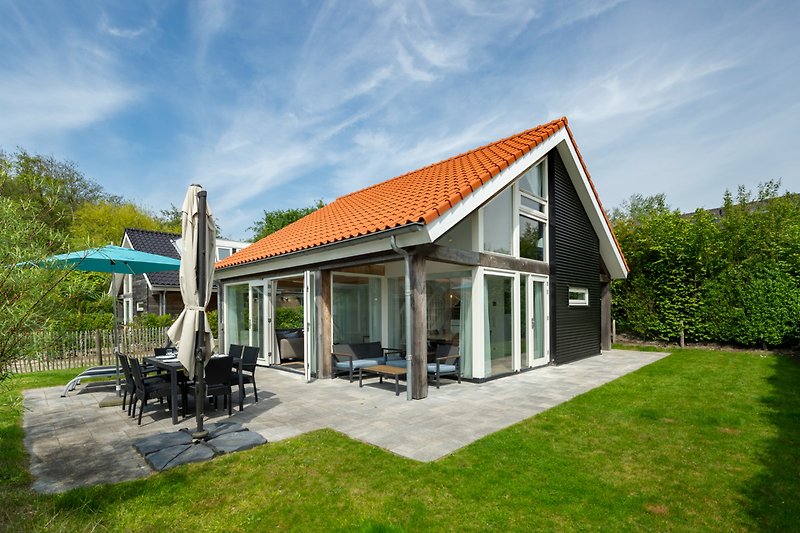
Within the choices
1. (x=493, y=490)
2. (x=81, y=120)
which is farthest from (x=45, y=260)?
(x=81, y=120)

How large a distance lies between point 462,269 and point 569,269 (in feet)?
15.3

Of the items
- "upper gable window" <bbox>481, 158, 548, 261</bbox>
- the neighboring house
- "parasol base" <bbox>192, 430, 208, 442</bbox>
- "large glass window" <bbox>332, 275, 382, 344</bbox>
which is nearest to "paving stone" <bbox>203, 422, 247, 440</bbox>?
"parasol base" <bbox>192, 430, 208, 442</bbox>

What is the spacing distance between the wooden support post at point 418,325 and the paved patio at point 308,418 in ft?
1.05

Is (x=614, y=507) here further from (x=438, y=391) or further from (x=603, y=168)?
(x=603, y=168)

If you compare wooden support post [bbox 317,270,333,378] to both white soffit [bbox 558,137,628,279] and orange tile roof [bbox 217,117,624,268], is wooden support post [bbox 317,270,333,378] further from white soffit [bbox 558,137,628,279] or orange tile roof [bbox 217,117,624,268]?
white soffit [bbox 558,137,628,279]

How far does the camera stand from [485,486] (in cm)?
378

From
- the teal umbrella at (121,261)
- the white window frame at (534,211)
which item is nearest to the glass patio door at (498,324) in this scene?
the white window frame at (534,211)

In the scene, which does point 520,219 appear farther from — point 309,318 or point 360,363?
point 309,318

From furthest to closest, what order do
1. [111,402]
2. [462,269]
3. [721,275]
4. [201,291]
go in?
1. [721,275]
2. [462,269]
3. [111,402]
4. [201,291]

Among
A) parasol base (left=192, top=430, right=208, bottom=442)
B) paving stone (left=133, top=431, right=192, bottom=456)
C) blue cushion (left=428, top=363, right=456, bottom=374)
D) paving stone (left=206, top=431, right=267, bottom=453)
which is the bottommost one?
paving stone (left=206, top=431, right=267, bottom=453)

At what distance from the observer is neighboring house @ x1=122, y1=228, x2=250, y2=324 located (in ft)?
61.3

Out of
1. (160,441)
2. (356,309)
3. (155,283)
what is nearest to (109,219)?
(155,283)

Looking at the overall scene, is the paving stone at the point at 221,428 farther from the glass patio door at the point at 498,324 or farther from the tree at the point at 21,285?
the glass patio door at the point at 498,324

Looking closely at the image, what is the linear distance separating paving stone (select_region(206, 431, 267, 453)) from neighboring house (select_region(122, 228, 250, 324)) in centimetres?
1514
